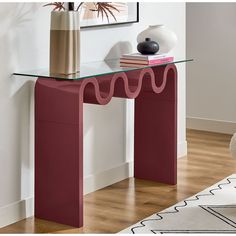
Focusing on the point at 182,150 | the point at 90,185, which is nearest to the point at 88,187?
the point at 90,185

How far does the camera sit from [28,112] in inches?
156

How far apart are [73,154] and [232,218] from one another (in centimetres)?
99

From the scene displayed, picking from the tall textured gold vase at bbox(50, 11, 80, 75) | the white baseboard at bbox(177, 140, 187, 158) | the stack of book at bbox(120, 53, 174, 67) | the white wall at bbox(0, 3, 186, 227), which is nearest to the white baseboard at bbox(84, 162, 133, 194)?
the white wall at bbox(0, 3, 186, 227)

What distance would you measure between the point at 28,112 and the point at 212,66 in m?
2.93

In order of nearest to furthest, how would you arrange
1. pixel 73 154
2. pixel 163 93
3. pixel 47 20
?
pixel 73 154 → pixel 47 20 → pixel 163 93

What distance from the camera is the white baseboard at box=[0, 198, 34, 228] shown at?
3854 mm

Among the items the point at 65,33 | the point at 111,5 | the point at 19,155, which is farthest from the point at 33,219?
the point at 111,5

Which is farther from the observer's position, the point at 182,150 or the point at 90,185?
the point at 182,150

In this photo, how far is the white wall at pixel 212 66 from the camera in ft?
20.9

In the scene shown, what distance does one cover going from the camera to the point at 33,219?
3.99 metres

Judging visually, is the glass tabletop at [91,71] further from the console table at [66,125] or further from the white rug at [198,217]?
the white rug at [198,217]

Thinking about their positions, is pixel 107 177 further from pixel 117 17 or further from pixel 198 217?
pixel 117 17

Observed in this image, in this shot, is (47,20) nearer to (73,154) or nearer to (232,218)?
(73,154)

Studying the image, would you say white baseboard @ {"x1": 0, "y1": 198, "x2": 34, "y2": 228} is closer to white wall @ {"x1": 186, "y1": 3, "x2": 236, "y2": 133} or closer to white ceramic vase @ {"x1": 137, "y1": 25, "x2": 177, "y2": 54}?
white ceramic vase @ {"x1": 137, "y1": 25, "x2": 177, "y2": 54}
